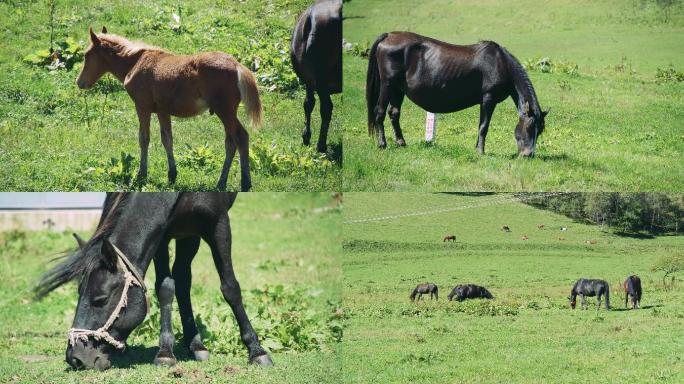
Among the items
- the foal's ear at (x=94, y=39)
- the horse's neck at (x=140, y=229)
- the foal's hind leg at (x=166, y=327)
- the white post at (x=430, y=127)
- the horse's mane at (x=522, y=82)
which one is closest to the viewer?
the horse's neck at (x=140, y=229)

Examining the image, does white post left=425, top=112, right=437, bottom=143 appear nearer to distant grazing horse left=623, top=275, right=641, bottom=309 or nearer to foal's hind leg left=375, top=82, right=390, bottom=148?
foal's hind leg left=375, top=82, right=390, bottom=148

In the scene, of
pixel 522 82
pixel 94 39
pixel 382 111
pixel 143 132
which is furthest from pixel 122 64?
pixel 522 82

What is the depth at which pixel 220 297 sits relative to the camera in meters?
11.3

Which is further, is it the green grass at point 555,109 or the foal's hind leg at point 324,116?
the green grass at point 555,109

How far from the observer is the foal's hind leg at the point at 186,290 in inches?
386

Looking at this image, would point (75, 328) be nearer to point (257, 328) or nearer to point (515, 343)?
point (257, 328)

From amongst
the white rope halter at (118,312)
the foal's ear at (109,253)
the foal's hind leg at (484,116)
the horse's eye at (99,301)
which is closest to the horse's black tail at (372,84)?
the foal's hind leg at (484,116)

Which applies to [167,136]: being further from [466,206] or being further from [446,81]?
[466,206]

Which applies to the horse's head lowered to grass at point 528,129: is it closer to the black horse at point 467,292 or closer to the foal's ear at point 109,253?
the black horse at point 467,292

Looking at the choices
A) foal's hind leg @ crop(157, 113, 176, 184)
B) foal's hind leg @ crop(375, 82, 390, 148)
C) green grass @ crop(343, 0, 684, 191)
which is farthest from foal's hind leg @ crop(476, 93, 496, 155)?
foal's hind leg @ crop(157, 113, 176, 184)

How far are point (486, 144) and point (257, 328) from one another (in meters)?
3.93

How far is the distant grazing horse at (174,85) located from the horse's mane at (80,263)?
181 cm

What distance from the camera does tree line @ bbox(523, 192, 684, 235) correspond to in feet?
40.7

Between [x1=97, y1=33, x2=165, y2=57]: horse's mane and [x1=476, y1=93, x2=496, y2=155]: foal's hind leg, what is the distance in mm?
3998
